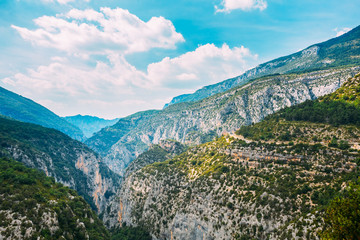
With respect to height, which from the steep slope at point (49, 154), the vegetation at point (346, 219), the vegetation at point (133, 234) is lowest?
→ the vegetation at point (133, 234)

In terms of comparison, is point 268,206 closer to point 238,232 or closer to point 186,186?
point 238,232

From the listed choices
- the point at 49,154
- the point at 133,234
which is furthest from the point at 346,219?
the point at 49,154

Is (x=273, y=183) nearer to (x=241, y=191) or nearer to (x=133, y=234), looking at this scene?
(x=241, y=191)

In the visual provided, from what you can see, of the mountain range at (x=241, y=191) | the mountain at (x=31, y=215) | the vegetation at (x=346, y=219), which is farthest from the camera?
the mountain range at (x=241, y=191)

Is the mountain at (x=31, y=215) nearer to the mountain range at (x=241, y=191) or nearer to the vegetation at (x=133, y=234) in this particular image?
the mountain range at (x=241, y=191)

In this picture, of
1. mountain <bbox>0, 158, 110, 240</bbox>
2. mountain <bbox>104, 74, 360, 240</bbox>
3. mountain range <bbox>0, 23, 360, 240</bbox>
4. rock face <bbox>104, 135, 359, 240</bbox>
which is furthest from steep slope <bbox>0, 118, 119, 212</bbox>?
mountain <bbox>104, 74, 360, 240</bbox>

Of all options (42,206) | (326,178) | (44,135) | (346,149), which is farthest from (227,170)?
(44,135)

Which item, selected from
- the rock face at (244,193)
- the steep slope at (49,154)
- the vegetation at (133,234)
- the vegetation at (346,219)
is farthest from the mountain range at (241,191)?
the steep slope at (49,154)

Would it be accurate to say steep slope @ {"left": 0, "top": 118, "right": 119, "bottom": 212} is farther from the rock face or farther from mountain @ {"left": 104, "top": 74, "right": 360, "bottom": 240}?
mountain @ {"left": 104, "top": 74, "right": 360, "bottom": 240}
